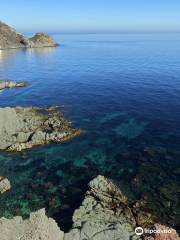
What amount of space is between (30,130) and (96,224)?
33.6 metres

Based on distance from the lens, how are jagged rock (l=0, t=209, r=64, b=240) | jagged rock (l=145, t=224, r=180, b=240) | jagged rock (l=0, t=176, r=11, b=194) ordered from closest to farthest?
1. jagged rock (l=0, t=209, r=64, b=240)
2. jagged rock (l=145, t=224, r=180, b=240)
3. jagged rock (l=0, t=176, r=11, b=194)

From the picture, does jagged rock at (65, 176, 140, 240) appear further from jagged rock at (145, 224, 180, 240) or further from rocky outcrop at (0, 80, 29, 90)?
rocky outcrop at (0, 80, 29, 90)

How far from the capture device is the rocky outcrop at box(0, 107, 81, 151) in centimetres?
5841

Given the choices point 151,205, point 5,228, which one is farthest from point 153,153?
point 5,228

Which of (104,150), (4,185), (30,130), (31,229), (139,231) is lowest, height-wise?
(4,185)

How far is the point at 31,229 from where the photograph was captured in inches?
1249

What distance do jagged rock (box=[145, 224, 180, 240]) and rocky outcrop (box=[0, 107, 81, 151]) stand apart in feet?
101

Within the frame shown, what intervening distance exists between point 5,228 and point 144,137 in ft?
121

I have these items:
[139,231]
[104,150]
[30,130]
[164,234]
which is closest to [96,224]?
[139,231]

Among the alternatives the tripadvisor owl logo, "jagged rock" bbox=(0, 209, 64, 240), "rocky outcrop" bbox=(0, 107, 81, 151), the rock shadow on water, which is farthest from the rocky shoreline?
the rock shadow on water

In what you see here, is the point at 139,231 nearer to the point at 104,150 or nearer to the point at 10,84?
the point at 104,150

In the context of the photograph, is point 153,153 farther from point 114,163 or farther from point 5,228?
point 5,228

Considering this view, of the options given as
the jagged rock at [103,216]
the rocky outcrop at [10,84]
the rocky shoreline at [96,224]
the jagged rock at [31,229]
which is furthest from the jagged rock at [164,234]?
the rocky outcrop at [10,84]

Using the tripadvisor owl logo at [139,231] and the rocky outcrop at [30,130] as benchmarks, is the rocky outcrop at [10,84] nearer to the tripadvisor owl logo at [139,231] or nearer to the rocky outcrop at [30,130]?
the rocky outcrop at [30,130]
